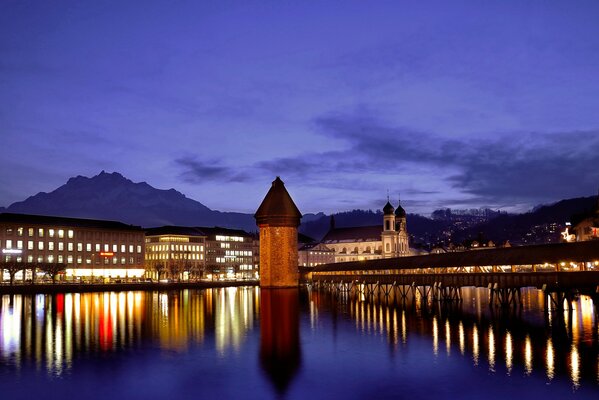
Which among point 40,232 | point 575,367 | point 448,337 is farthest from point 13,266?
point 575,367

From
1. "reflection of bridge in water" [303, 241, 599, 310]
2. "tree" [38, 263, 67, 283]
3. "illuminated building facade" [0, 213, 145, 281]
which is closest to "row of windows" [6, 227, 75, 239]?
"illuminated building facade" [0, 213, 145, 281]

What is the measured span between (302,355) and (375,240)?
12646 cm

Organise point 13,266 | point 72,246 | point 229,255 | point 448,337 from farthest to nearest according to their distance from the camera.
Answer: point 229,255 < point 72,246 < point 13,266 < point 448,337

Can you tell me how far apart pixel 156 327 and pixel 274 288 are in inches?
1816

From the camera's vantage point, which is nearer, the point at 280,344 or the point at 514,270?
the point at 280,344

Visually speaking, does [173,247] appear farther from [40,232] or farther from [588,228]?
[588,228]

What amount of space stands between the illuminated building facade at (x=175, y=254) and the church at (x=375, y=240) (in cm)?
4198

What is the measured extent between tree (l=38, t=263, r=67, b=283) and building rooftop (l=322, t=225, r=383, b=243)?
81775 mm

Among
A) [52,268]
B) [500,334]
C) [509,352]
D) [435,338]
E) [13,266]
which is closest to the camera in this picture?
[509,352]

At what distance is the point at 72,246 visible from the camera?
97.9m

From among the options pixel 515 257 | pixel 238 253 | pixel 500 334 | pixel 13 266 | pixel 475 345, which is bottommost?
pixel 500 334

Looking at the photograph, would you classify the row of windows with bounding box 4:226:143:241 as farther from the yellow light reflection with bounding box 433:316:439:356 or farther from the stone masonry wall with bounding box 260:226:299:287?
the yellow light reflection with bounding box 433:316:439:356

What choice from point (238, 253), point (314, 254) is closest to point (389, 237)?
point (314, 254)

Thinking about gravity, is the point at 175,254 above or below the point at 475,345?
above
